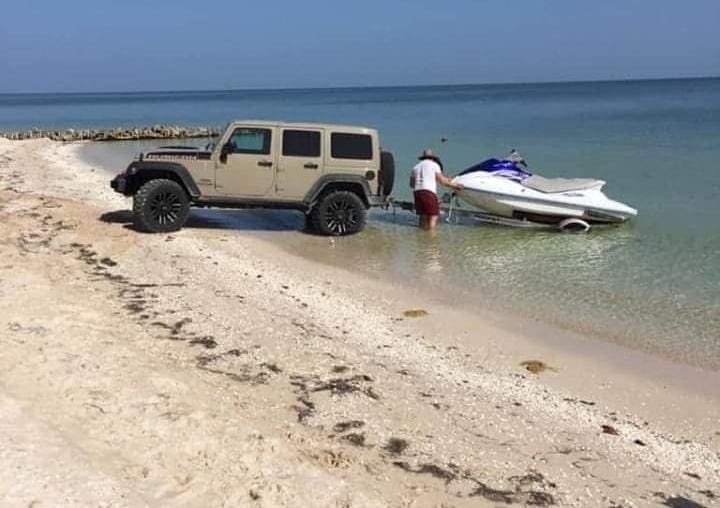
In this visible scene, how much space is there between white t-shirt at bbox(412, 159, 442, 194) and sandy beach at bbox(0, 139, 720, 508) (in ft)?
17.2

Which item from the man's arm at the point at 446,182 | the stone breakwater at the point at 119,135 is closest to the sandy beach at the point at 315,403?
the man's arm at the point at 446,182

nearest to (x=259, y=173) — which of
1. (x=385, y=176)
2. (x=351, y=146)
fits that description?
(x=351, y=146)

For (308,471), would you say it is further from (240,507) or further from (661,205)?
(661,205)

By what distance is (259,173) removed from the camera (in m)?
13.6

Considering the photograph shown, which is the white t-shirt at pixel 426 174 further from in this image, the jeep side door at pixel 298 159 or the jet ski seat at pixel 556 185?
the jeep side door at pixel 298 159

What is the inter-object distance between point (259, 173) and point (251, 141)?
551 mm

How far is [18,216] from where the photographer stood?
14.7m

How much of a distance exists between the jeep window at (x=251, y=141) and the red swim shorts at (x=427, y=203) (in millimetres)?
3399

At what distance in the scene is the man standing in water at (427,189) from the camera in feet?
50.8

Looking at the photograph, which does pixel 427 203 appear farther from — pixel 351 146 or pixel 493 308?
pixel 493 308

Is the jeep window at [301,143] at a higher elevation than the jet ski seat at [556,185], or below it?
higher

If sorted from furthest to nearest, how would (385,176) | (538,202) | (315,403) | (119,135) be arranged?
(119,135) < (538,202) < (385,176) < (315,403)

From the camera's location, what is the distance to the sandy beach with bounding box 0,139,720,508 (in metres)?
4.70

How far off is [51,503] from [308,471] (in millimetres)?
1447
